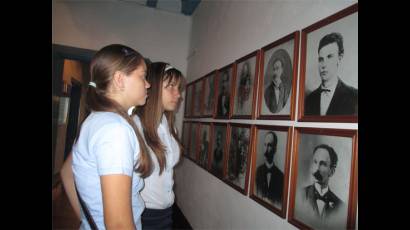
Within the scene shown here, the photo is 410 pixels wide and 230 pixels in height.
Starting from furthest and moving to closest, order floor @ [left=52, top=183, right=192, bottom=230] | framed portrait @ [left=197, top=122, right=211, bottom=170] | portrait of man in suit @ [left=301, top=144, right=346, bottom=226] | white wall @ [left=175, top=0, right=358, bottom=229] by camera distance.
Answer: floor @ [left=52, top=183, right=192, bottom=230] → framed portrait @ [left=197, top=122, right=211, bottom=170] → white wall @ [left=175, top=0, right=358, bottom=229] → portrait of man in suit @ [left=301, top=144, right=346, bottom=226]

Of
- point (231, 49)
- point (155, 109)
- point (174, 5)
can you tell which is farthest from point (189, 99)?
point (155, 109)

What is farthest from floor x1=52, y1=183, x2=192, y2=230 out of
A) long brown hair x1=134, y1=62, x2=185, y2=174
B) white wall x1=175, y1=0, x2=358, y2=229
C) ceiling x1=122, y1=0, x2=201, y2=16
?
ceiling x1=122, y1=0, x2=201, y2=16

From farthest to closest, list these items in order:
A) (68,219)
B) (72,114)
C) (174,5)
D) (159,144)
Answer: (72,114), (174,5), (68,219), (159,144)

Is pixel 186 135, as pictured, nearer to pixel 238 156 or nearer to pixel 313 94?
pixel 238 156

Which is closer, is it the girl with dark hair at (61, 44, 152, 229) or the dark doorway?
the girl with dark hair at (61, 44, 152, 229)

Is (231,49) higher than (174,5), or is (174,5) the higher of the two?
(174,5)

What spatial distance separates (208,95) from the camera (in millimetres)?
2936

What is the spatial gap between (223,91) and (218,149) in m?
0.62

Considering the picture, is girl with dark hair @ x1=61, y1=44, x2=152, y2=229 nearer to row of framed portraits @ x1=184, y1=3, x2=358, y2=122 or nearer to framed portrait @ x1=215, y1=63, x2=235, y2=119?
row of framed portraits @ x1=184, y1=3, x2=358, y2=122

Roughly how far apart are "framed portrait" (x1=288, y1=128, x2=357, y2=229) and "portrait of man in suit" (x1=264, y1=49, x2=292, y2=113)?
0.27 metres

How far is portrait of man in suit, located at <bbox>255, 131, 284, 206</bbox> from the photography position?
1473 mm

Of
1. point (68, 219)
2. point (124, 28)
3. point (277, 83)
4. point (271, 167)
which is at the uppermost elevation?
point (124, 28)

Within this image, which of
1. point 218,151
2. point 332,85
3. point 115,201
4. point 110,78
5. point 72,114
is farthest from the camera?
point 72,114

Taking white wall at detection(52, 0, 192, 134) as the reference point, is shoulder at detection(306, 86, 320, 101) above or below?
below
